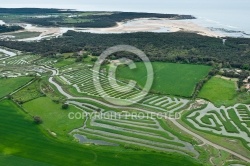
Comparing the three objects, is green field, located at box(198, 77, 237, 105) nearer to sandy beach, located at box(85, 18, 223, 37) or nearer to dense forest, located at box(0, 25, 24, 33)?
sandy beach, located at box(85, 18, 223, 37)

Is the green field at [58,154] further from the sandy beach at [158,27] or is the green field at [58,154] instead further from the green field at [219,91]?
the sandy beach at [158,27]

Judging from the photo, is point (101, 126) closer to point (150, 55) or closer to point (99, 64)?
point (99, 64)

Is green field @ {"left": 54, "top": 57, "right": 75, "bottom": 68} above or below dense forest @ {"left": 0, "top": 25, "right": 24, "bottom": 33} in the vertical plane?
below

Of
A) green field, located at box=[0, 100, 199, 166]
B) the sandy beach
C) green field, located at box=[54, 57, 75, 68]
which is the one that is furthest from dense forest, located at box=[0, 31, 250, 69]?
green field, located at box=[0, 100, 199, 166]

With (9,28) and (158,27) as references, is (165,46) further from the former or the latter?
A: (9,28)

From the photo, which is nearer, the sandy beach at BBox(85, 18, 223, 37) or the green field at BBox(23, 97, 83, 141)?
the green field at BBox(23, 97, 83, 141)

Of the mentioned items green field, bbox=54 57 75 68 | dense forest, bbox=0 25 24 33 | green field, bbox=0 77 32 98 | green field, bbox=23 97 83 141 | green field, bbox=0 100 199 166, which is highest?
dense forest, bbox=0 25 24 33

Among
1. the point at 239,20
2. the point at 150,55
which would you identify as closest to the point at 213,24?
the point at 239,20
